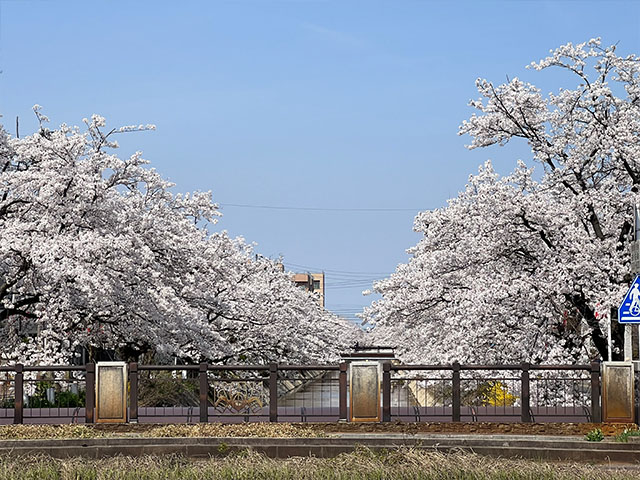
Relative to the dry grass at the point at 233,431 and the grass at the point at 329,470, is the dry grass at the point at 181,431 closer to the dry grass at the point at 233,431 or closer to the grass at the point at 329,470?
the dry grass at the point at 233,431

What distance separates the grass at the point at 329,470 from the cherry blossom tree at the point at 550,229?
13.1 m

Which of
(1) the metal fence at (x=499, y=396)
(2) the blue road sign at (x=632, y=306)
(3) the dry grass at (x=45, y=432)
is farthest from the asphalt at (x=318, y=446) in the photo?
(2) the blue road sign at (x=632, y=306)

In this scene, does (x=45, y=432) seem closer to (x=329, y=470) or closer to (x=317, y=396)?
(x=317, y=396)

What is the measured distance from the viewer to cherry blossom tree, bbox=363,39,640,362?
88.3 feet

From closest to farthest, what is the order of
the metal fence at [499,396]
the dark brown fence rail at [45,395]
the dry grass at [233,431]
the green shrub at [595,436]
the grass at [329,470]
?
the grass at [329,470] < the green shrub at [595,436] < the dry grass at [233,431] < the metal fence at [499,396] < the dark brown fence rail at [45,395]

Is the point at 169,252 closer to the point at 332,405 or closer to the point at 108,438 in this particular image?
the point at 332,405

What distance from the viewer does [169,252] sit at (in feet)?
102

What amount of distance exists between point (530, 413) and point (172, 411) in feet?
28.6

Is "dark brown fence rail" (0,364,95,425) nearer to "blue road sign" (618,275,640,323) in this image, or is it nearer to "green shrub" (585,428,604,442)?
"green shrub" (585,428,604,442)

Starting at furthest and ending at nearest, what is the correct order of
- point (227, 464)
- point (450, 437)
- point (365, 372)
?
1. point (365, 372)
2. point (450, 437)
3. point (227, 464)

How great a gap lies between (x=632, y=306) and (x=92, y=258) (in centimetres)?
→ 1499

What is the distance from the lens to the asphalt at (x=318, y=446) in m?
19.2

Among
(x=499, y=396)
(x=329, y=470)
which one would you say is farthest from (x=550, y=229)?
(x=329, y=470)

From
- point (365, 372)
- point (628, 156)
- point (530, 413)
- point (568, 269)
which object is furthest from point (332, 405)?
point (628, 156)
